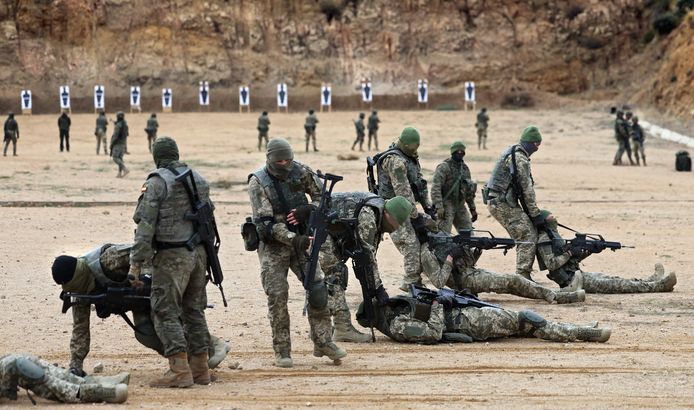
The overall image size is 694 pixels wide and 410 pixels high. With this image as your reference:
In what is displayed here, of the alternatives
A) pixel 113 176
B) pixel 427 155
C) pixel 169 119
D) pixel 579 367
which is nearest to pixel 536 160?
pixel 427 155

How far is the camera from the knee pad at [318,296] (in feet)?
32.7

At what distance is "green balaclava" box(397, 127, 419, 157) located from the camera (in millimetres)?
13398

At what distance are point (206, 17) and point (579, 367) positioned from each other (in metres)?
51.9

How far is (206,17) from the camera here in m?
60.1

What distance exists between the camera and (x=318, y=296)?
997 centimetres

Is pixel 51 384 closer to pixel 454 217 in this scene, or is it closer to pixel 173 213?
pixel 173 213

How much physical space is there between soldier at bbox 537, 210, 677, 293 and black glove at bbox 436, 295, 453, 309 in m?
3.12

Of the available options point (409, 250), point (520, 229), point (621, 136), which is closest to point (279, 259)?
point (409, 250)

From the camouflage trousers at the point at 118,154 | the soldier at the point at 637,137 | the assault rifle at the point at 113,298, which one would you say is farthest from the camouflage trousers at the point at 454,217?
the soldier at the point at 637,137

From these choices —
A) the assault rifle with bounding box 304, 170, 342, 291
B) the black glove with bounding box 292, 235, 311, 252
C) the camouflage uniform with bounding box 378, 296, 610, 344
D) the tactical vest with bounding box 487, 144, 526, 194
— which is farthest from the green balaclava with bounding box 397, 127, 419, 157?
the black glove with bounding box 292, 235, 311, 252

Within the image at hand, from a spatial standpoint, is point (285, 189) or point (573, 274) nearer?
point (285, 189)

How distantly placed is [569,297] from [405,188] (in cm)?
209

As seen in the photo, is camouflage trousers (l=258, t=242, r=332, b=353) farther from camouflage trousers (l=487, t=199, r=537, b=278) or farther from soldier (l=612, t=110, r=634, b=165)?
soldier (l=612, t=110, r=634, b=165)

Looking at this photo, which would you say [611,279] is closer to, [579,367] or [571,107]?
[579,367]
